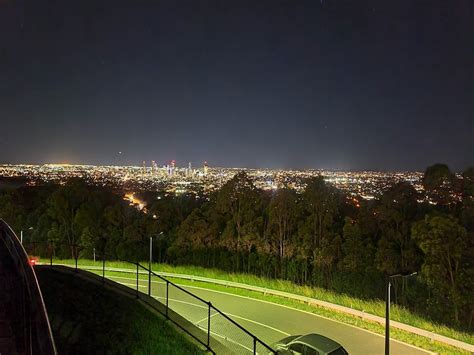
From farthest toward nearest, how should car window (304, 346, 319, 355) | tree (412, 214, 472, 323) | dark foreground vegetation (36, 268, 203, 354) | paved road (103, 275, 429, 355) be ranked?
tree (412, 214, 472, 323)
paved road (103, 275, 429, 355)
car window (304, 346, 319, 355)
dark foreground vegetation (36, 268, 203, 354)

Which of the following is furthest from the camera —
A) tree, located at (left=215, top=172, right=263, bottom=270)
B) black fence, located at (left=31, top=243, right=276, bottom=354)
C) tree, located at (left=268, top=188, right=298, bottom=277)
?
tree, located at (left=215, top=172, right=263, bottom=270)

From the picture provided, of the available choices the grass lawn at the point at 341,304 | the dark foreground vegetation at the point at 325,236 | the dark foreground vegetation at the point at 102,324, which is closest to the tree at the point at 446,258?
the dark foreground vegetation at the point at 325,236

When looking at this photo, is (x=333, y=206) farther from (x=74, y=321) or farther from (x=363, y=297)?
(x=74, y=321)

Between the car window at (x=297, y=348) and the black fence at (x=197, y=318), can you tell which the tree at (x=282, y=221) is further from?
the car window at (x=297, y=348)

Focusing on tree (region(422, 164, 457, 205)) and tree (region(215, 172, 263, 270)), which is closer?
tree (region(422, 164, 457, 205))

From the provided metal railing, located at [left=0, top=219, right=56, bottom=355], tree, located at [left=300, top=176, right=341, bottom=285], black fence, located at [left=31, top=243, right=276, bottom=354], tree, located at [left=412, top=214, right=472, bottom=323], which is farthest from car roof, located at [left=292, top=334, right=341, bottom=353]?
tree, located at [left=300, top=176, right=341, bottom=285]

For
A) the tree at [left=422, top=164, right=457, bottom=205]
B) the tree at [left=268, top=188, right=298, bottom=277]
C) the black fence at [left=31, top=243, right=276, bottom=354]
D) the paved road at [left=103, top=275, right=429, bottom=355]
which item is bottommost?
the paved road at [left=103, top=275, right=429, bottom=355]

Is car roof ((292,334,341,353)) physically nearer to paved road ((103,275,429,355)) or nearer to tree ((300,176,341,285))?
paved road ((103,275,429,355))
